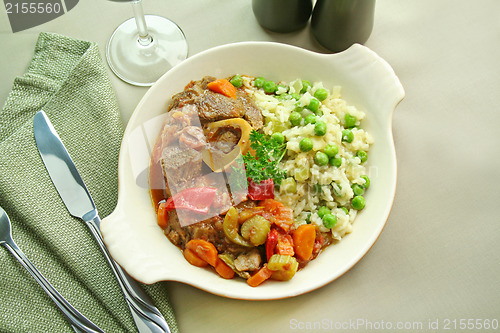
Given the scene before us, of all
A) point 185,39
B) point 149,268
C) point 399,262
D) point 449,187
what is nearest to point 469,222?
point 449,187

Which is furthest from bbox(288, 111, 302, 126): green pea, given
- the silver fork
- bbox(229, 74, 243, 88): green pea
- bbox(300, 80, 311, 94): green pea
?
the silver fork

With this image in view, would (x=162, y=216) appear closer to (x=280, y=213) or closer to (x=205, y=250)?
(x=205, y=250)

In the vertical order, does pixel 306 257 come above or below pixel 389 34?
below

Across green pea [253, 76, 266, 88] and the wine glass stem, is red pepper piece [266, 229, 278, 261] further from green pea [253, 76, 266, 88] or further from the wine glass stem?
the wine glass stem

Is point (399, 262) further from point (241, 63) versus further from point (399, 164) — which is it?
point (241, 63)

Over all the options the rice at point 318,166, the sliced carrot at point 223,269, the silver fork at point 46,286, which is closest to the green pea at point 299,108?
the rice at point 318,166
